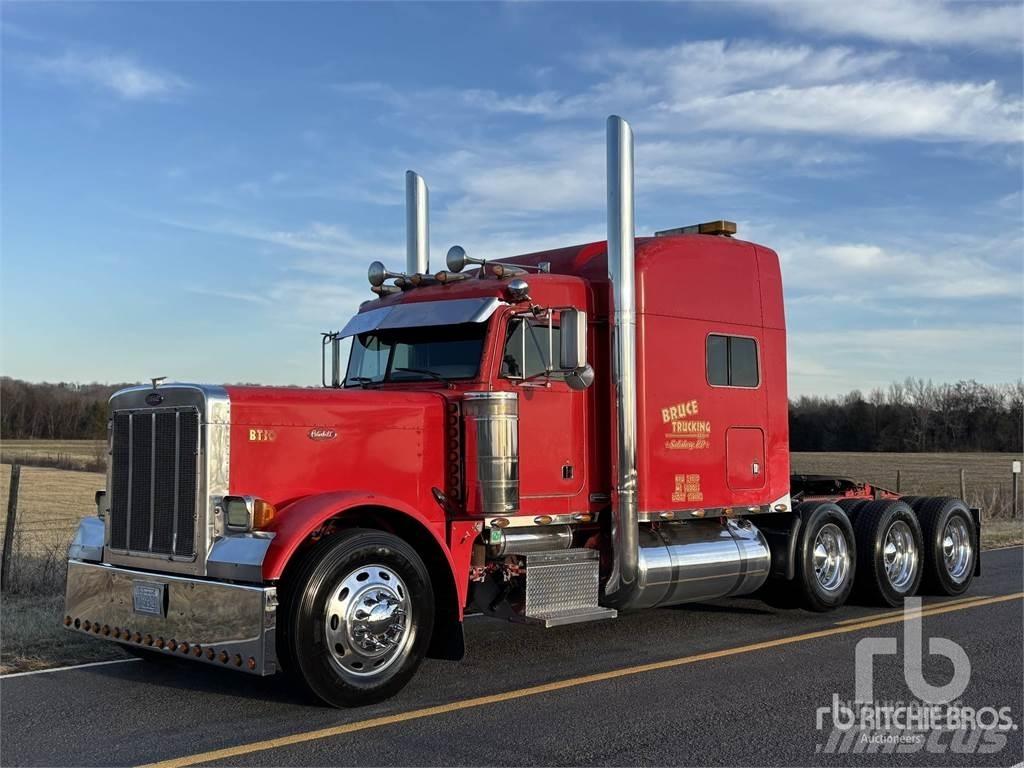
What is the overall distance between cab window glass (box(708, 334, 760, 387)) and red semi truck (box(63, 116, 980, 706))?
3cm

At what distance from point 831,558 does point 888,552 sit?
38.2 inches

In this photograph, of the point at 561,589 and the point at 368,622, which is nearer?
the point at 368,622

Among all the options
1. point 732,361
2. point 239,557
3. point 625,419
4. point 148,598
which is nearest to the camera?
point 239,557

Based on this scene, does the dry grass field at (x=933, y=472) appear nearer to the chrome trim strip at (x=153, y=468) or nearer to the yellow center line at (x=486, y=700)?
the yellow center line at (x=486, y=700)

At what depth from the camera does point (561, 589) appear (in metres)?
7.71

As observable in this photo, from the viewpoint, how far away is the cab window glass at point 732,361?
9234mm

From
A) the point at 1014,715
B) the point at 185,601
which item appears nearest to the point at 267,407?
the point at 185,601

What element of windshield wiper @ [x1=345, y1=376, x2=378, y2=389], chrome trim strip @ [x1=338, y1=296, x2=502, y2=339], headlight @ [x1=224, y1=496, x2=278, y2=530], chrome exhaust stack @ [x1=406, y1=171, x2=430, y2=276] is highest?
chrome exhaust stack @ [x1=406, y1=171, x2=430, y2=276]

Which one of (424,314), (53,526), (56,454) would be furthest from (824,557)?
(56,454)

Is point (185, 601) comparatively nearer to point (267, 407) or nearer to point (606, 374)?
point (267, 407)

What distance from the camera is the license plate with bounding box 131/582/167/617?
6.39 meters

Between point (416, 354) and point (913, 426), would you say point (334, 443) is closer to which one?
point (416, 354)

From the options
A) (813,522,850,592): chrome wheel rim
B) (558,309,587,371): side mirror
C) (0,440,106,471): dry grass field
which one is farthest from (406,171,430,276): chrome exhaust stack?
(0,440,106,471): dry grass field

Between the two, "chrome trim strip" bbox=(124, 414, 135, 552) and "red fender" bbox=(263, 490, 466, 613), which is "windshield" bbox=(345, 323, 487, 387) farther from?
"chrome trim strip" bbox=(124, 414, 135, 552)
